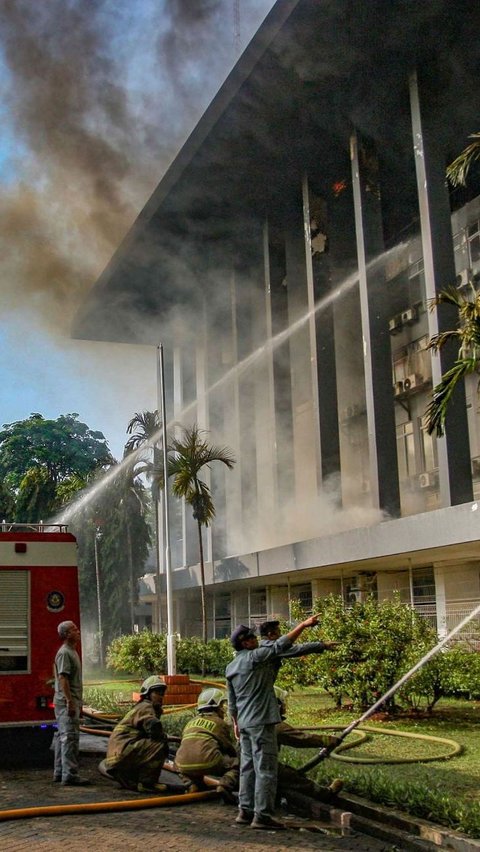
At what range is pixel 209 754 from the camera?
8.06 meters

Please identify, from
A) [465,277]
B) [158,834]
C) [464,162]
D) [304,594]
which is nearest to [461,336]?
[464,162]

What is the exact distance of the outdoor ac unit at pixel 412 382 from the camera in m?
25.5

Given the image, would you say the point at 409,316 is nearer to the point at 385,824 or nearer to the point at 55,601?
the point at 55,601

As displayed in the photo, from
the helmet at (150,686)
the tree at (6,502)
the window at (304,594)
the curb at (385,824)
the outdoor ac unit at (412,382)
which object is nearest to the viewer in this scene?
the curb at (385,824)

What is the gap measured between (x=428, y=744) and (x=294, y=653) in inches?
186

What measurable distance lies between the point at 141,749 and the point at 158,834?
1799mm

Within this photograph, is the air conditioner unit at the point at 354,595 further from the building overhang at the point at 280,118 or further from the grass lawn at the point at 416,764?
the building overhang at the point at 280,118

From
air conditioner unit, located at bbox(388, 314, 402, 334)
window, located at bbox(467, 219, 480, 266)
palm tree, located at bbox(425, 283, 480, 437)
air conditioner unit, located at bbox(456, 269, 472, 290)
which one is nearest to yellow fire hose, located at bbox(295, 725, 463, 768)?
palm tree, located at bbox(425, 283, 480, 437)

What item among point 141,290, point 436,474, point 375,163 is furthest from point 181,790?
point 141,290

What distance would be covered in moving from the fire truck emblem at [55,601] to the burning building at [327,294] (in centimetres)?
892

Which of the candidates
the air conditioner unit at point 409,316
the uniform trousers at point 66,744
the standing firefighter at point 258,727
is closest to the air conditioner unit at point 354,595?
the air conditioner unit at point 409,316

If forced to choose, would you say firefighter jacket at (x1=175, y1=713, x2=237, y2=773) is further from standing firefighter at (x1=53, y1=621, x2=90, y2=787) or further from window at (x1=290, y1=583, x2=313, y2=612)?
window at (x1=290, y1=583, x2=313, y2=612)

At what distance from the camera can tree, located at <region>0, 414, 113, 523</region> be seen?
44.5 m

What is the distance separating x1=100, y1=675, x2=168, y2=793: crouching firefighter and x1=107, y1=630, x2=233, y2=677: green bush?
1510 centimetres
